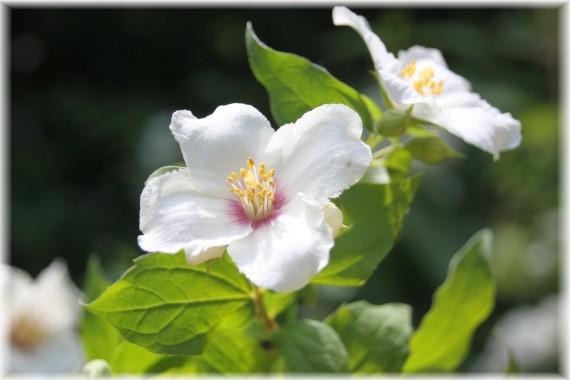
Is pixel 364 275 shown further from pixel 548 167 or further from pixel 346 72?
pixel 346 72

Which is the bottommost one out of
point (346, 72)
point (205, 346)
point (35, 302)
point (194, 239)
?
point (35, 302)

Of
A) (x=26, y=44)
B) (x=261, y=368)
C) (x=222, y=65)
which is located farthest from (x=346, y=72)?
(x=261, y=368)

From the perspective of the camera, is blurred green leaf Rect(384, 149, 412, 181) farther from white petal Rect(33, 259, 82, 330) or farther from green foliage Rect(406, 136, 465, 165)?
white petal Rect(33, 259, 82, 330)

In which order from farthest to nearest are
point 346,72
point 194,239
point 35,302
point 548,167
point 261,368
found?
1. point 346,72
2. point 548,167
3. point 35,302
4. point 261,368
5. point 194,239

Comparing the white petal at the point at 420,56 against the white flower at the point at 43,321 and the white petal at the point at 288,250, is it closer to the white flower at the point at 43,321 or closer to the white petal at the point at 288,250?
the white petal at the point at 288,250

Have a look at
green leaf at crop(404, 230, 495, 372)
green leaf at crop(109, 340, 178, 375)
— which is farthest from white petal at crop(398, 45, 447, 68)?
green leaf at crop(109, 340, 178, 375)

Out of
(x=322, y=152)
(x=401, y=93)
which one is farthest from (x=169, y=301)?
(x=401, y=93)

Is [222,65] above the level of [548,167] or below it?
above

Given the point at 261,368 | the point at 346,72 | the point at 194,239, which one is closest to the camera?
the point at 194,239
